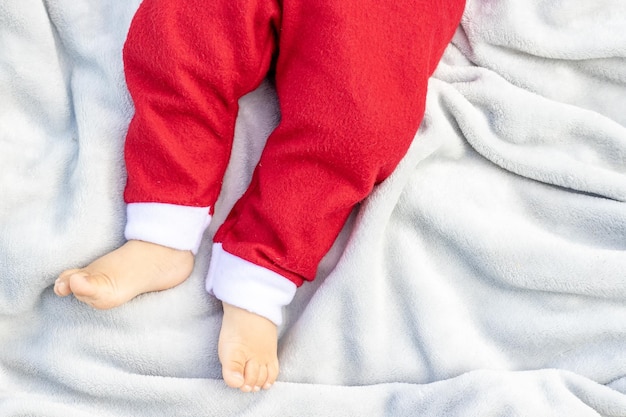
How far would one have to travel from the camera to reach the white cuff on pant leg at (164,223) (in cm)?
90

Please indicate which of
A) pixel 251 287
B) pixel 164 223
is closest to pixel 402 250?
pixel 251 287

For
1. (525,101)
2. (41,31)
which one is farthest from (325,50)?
(41,31)

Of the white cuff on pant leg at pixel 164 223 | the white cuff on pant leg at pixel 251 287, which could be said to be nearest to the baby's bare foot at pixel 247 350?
the white cuff on pant leg at pixel 251 287

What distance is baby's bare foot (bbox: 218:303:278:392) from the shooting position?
0.87 metres

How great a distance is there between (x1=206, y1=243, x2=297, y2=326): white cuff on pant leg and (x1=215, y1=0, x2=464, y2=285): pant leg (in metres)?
0.01

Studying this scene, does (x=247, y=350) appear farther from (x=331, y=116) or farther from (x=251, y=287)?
(x=331, y=116)

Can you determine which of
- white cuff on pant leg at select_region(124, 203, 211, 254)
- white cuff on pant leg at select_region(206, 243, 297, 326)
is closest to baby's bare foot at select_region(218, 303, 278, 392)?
white cuff on pant leg at select_region(206, 243, 297, 326)

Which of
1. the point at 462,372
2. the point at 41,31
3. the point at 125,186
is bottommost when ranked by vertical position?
the point at 462,372

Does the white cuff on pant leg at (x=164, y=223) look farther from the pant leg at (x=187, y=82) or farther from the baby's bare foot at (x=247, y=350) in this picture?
the baby's bare foot at (x=247, y=350)

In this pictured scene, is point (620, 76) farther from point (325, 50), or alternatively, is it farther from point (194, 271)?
point (194, 271)

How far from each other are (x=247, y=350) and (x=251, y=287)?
0.28 ft

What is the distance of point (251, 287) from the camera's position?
2.93 feet

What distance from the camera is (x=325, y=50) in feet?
2.83

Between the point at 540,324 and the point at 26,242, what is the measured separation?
2.45ft
